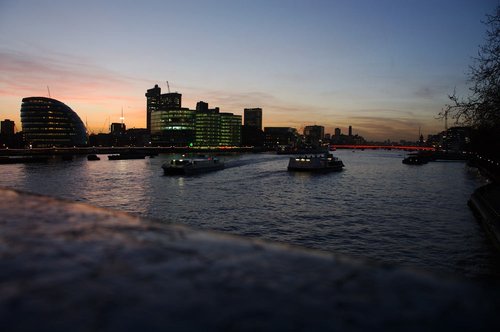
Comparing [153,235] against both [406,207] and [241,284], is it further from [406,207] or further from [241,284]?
[406,207]

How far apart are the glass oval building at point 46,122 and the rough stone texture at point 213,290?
190m

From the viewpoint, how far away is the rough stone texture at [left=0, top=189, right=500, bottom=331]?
2389 mm

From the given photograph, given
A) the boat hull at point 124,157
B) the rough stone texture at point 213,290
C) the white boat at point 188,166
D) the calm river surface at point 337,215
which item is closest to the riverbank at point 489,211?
the calm river surface at point 337,215

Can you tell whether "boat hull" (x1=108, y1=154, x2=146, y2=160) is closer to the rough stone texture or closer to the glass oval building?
the glass oval building

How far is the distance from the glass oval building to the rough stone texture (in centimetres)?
18966

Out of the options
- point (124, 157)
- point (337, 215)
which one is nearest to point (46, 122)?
point (124, 157)

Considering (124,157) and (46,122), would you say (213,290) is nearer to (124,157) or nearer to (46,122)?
(124,157)

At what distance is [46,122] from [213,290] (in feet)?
642

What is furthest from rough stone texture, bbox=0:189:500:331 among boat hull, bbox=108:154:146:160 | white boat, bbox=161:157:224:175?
boat hull, bbox=108:154:146:160

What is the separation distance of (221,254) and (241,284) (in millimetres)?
740

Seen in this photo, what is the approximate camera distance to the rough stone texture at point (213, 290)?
7.84ft

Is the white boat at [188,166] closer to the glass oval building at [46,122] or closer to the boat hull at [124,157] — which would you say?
the boat hull at [124,157]

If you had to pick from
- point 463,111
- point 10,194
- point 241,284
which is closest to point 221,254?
point 241,284

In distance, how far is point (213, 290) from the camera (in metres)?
2.87
